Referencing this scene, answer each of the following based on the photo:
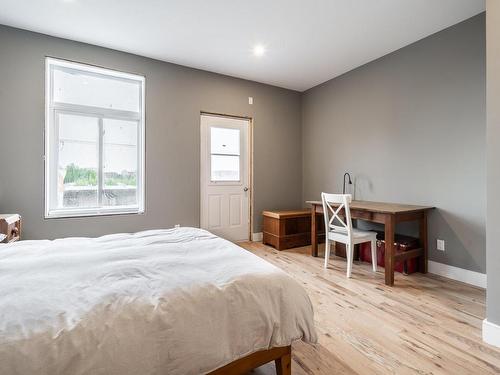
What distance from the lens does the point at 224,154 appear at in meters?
4.30

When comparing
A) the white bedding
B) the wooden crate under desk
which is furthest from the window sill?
the wooden crate under desk

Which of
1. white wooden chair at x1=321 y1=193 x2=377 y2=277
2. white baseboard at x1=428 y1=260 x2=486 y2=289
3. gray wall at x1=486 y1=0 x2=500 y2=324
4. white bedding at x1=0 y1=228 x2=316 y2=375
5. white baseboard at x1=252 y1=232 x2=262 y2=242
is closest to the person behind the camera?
white bedding at x1=0 y1=228 x2=316 y2=375

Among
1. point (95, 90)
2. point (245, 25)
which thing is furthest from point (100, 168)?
point (245, 25)

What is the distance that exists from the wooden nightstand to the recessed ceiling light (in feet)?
10.4

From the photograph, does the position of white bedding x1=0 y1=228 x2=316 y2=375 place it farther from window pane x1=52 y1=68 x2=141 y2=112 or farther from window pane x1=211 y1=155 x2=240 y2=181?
window pane x1=211 y1=155 x2=240 y2=181

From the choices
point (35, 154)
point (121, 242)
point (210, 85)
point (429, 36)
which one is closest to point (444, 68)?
point (429, 36)

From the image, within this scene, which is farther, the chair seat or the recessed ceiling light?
the recessed ceiling light

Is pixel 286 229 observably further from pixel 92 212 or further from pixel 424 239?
pixel 92 212

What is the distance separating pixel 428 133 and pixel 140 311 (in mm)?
3391

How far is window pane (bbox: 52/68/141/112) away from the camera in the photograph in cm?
324

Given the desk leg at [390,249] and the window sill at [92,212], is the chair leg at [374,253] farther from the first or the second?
the window sill at [92,212]

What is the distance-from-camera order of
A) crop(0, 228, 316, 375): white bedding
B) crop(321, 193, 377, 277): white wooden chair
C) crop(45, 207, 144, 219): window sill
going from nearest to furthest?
crop(0, 228, 316, 375): white bedding < crop(321, 193, 377, 277): white wooden chair < crop(45, 207, 144, 219): window sill

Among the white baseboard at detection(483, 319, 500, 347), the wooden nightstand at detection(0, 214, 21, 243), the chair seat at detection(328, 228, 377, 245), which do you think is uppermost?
the wooden nightstand at detection(0, 214, 21, 243)

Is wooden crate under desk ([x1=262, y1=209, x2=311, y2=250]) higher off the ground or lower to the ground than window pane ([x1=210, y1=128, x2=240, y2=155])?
lower
